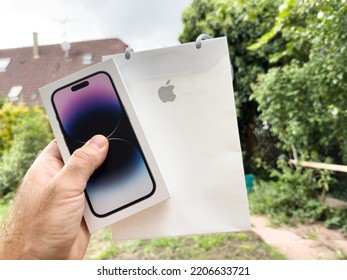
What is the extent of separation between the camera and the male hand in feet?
1.53

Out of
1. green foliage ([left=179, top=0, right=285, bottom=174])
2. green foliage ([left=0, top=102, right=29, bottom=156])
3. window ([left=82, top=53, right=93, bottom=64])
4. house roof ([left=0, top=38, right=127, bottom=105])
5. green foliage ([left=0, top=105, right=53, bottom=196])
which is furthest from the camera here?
green foliage ([left=0, top=102, right=29, bottom=156])

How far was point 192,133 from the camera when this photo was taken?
48 centimetres

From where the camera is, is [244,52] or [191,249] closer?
[191,249]

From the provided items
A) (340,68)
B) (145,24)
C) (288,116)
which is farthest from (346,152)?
(145,24)

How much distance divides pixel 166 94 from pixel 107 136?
0.10m

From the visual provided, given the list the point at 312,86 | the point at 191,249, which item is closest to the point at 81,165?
the point at 191,249

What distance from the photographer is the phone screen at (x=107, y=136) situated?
1.55 feet

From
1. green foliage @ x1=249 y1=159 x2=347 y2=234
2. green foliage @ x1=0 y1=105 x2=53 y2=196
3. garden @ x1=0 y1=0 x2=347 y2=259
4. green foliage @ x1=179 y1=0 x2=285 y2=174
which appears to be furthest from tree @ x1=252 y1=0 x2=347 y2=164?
green foliage @ x1=0 y1=105 x2=53 y2=196

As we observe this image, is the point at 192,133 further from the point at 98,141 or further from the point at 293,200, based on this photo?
the point at 293,200

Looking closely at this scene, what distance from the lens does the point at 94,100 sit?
1.59ft

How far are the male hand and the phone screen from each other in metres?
0.02

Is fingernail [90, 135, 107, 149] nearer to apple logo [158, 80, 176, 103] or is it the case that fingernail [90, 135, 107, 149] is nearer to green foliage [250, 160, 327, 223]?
apple logo [158, 80, 176, 103]
